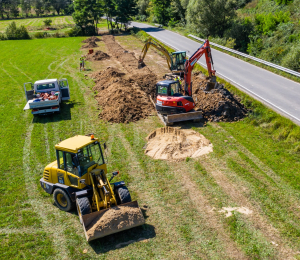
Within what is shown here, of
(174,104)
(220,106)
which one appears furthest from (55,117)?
(220,106)

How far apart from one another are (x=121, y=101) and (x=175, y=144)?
22.7 feet

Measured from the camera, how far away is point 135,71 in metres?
30.5

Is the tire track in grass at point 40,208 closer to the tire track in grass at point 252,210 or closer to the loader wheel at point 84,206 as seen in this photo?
the loader wheel at point 84,206

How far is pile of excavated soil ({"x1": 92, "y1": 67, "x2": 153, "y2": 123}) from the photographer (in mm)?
19702

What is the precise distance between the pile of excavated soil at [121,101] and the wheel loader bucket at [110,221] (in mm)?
10337

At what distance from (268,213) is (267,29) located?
1219 inches

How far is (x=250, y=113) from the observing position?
62.3 ft

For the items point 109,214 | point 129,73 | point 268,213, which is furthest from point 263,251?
point 129,73

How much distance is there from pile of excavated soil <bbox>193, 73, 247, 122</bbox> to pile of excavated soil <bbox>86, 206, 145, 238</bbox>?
11008 mm

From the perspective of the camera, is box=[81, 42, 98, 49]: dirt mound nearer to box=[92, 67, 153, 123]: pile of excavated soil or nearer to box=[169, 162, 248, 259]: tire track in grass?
A: box=[92, 67, 153, 123]: pile of excavated soil

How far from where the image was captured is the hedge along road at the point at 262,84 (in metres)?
18.5

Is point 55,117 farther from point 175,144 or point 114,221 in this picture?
point 114,221

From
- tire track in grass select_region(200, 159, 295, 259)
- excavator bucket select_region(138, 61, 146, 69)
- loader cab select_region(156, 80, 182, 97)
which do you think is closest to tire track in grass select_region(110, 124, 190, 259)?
tire track in grass select_region(200, 159, 295, 259)

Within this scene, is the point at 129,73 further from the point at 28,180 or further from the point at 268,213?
the point at 268,213
